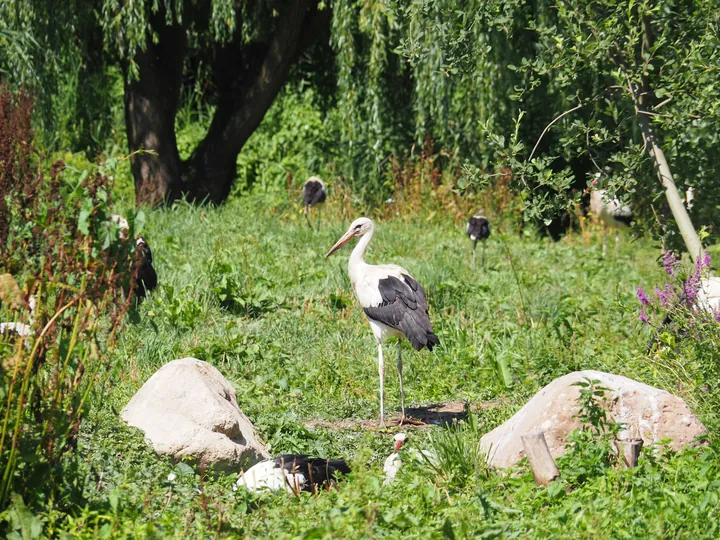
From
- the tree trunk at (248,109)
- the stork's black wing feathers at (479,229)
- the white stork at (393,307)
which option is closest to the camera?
the white stork at (393,307)

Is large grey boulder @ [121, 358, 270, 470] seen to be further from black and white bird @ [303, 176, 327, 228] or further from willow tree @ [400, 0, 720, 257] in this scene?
black and white bird @ [303, 176, 327, 228]

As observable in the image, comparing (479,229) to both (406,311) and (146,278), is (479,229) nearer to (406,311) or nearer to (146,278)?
(146,278)

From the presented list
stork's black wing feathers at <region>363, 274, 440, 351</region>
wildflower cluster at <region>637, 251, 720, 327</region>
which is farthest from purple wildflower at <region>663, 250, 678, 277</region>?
stork's black wing feathers at <region>363, 274, 440, 351</region>

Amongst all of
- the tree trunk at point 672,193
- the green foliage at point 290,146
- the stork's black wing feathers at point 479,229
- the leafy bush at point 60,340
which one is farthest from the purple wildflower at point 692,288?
the green foliage at point 290,146

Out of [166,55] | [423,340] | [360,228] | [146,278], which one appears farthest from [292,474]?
[166,55]

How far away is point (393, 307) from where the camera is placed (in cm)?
719

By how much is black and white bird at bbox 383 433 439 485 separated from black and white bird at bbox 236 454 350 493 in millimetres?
263

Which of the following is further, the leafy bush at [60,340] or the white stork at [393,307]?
the white stork at [393,307]

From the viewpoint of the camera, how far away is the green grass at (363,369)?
4.43 meters

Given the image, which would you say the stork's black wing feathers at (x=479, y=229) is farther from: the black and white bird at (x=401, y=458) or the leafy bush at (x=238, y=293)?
the black and white bird at (x=401, y=458)

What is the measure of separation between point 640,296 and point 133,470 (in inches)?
146

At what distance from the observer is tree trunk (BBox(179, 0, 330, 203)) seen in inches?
513

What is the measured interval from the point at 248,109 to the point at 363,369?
650 centimetres

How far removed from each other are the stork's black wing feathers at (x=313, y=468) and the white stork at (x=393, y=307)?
1.29 metres
